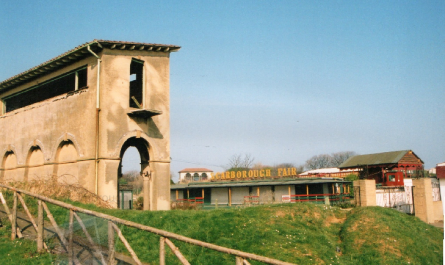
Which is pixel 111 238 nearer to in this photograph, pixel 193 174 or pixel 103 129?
pixel 103 129

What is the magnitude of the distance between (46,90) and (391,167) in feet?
125

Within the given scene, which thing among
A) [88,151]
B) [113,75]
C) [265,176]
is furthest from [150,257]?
[265,176]

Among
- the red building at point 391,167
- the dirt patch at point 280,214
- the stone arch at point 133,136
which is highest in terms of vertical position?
the stone arch at point 133,136

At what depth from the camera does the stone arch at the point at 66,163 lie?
62.8 ft

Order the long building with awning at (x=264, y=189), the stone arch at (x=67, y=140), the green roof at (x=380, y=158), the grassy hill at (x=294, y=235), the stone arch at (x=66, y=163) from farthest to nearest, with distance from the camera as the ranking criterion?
the green roof at (x=380, y=158) < the long building with awning at (x=264, y=189) < the stone arch at (x=66, y=163) < the stone arch at (x=67, y=140) < the grassy hill at (x=294, y=235)

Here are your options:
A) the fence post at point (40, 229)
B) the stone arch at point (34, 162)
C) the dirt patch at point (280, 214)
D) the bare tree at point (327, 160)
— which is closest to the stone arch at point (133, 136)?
the stone arch at point (34, 162)

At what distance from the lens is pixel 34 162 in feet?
74.7

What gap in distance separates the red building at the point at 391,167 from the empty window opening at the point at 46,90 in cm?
3219

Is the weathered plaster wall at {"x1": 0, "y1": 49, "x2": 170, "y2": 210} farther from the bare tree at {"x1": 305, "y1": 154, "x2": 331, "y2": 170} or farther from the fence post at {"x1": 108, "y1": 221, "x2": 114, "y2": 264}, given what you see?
the bare tree at {"x1": 305, "y1": 154, "x2": 331, "y2": 170}

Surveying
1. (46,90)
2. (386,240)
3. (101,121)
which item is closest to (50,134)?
(101,121)

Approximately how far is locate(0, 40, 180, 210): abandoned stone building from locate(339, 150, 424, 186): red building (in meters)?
29.2

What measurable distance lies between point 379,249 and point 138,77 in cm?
1721

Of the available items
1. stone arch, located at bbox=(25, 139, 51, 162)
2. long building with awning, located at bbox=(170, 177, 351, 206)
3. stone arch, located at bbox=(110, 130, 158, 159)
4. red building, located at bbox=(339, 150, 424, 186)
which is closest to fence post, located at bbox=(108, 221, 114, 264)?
stone arch, located at bbox=(110, 130, 158, 159)

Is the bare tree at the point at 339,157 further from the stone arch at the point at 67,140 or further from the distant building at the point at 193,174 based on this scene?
the stone arch at the point at 67,140
